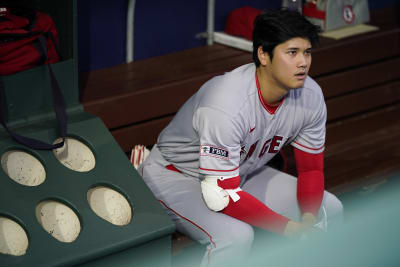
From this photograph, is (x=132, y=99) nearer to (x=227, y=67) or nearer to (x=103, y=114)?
(x=103, y=114)

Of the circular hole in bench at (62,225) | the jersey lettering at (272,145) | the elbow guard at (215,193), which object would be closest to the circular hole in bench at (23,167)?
the circular hole in bench at (62,225)

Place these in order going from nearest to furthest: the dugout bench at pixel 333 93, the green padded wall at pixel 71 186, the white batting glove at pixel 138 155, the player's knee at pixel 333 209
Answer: the green padded wall at pixel 71 186 < the player's knee at pixel 333 209 < the white batting glove at pixel 138 155 < the dugout bench at pixel 333 93

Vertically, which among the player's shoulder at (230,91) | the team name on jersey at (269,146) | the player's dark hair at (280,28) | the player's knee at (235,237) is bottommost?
the player's knee at (235,237)

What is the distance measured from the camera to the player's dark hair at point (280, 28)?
204 centimetres

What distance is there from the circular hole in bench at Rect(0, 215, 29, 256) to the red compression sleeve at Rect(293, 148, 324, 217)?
0.96 m

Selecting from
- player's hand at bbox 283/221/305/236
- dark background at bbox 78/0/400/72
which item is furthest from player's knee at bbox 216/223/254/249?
dark background at bbox 78/0/400/72

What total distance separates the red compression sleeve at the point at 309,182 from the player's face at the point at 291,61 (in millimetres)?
381

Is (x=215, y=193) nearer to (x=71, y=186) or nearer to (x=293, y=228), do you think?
(x=293, y=228)

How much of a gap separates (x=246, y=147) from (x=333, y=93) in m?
1.38

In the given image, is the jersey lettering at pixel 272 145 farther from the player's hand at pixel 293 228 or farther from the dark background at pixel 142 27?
the dark background at pixel 142 27

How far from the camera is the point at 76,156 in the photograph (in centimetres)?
224

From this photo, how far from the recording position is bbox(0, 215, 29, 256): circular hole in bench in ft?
6.27

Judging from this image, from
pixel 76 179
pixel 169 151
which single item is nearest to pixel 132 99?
pixel 169 151

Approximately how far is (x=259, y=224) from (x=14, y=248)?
0.76 meters
